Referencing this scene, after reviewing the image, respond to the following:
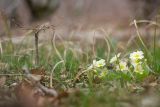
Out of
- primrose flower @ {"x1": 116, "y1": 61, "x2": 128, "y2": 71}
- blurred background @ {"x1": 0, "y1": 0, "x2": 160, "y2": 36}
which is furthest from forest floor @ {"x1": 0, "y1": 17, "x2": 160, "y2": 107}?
blurred background @ {"x1": 0, "y1": 0, "x2": 160, "y2": 36}

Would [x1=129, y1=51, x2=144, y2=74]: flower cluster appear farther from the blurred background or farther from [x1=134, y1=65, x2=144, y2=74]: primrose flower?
the blurred background

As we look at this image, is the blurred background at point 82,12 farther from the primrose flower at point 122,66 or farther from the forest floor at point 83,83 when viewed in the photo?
the primrose flower at point 122,66

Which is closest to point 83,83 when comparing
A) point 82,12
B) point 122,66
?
point 122,66

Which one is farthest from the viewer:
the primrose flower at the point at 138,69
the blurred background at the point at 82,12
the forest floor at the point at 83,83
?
the blurred background at the point at 82,12

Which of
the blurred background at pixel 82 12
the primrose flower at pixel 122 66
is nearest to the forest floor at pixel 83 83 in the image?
the primrose flower at pixel 122 66

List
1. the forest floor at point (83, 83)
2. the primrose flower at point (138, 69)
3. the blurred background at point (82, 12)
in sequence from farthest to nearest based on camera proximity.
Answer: the blurred background at point (82, 12) → the primrose flower at point (138, 69) → the forest floor at point (83, 83)

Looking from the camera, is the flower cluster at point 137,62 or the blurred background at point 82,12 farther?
the blurred background at point 82,12

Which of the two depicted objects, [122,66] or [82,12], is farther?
[82,12]

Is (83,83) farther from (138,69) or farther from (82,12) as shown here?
(82,12)

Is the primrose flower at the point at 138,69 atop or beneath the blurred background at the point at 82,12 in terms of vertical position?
beneath
